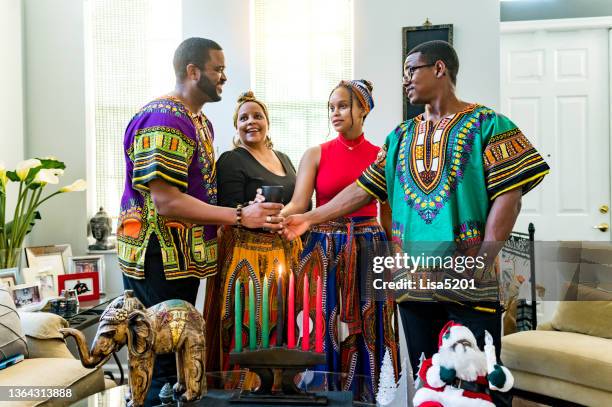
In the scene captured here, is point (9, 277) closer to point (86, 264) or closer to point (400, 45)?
point (86, 264)

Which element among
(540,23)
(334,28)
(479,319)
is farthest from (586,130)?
(479,319)

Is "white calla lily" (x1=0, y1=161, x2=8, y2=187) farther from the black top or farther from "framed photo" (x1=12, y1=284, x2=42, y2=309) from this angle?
the black top

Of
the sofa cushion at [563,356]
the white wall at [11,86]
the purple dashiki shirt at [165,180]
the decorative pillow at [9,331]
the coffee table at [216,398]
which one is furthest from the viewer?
the white wall at [11,86]

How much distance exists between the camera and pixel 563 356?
2.23 meters

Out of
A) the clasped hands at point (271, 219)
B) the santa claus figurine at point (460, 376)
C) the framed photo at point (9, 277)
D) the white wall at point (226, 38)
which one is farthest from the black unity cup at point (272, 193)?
the framed photo at point (9, 277)

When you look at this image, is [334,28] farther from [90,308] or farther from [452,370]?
[452,370]

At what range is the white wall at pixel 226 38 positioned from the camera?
3.01 m

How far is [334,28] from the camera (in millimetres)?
3117

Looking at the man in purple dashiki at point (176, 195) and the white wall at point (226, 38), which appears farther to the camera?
the white wall at point (226, 38)

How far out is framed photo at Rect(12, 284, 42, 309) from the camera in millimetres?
2302

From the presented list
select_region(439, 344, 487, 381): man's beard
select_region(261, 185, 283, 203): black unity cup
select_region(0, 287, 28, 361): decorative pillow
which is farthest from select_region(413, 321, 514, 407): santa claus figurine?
select_region(0, 287, 28, 361): decorative pillow

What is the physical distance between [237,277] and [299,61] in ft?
5.57

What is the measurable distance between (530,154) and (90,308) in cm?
220

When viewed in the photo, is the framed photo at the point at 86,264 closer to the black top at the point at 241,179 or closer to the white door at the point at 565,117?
the black top at the point at 241,179
